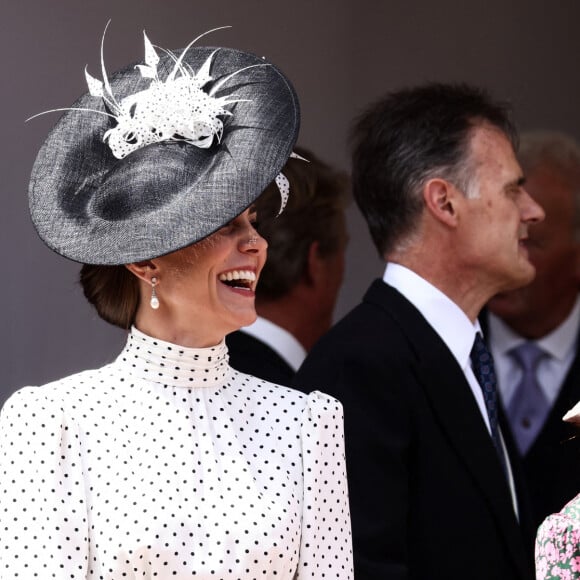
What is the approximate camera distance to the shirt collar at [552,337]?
5.48 metres

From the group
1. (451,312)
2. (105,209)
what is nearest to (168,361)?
(105,209)

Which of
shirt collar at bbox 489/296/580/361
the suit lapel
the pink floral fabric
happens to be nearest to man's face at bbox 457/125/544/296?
the suit lapel

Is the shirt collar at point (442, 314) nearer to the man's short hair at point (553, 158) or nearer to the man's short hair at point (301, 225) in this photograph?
the man's short hair at point (301, 225)

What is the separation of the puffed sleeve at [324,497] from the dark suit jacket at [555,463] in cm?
207

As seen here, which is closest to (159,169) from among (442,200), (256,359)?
(442,200)

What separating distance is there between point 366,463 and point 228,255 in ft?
2.99

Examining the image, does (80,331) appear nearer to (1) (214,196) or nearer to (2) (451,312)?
(2) (451,312)

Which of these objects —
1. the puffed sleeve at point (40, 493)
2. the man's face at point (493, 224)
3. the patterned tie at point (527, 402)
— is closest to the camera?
the puffed sleeve at point (40, 493)

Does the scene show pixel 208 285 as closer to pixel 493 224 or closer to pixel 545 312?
pixel 493 224

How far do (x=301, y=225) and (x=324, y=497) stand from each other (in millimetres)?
2091

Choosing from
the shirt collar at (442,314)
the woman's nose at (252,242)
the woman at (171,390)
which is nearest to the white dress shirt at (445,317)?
the shirt collar at (442,314)

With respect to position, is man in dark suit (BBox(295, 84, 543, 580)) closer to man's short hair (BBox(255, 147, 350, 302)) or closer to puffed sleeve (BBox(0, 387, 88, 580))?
man's short hair (BBox(255, 147, 350, 302))

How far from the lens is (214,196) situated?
9.27 ft

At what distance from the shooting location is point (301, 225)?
4969 millimetres
